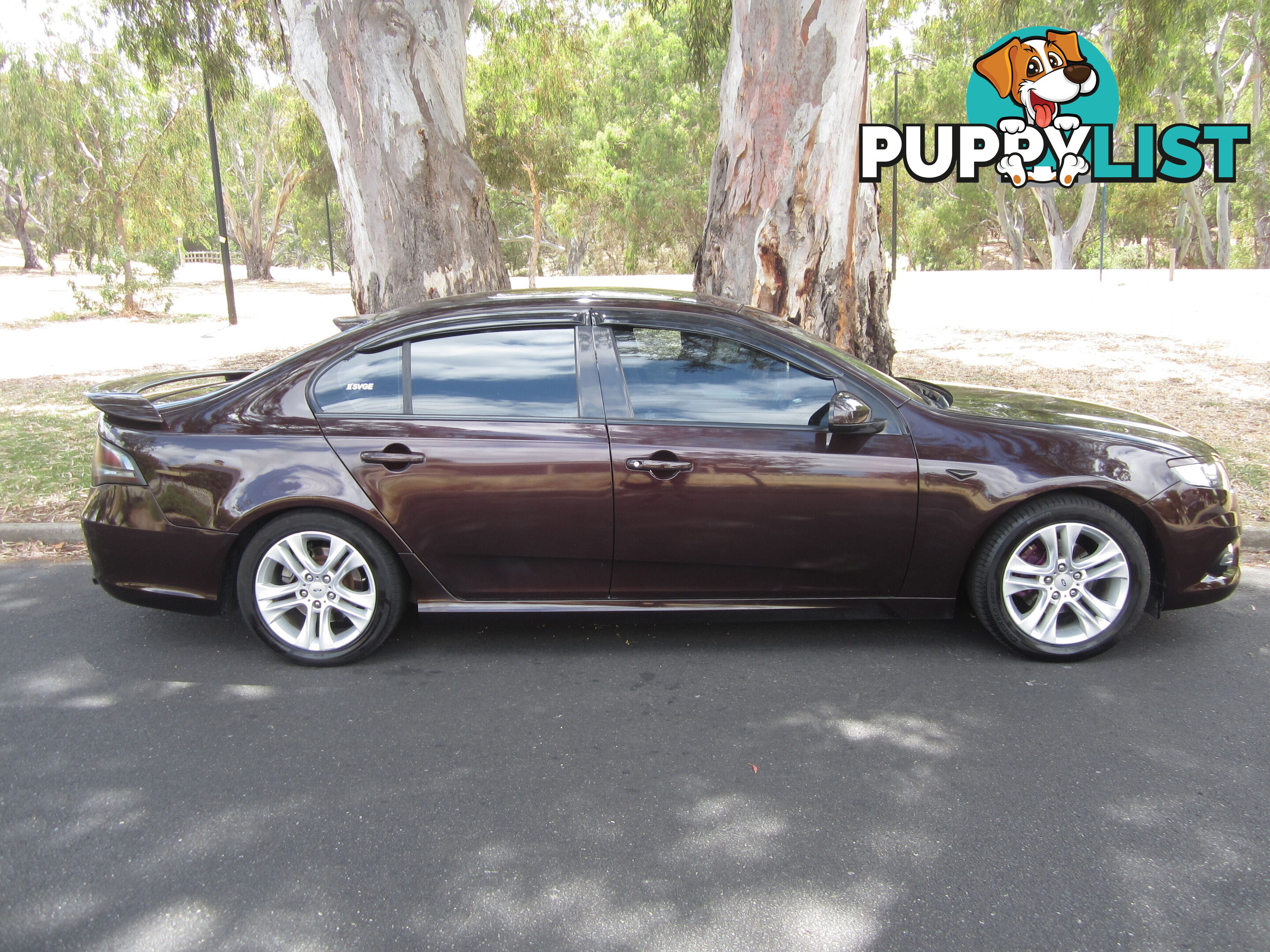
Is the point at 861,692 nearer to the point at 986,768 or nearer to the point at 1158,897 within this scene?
the point at 986,768

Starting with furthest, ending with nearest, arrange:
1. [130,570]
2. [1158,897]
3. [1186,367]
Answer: [1186,367] < [130,570] < [1158,897]

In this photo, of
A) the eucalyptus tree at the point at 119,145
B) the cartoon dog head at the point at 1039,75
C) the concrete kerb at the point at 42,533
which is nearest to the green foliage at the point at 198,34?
the concrete kerb at the point at 42,533

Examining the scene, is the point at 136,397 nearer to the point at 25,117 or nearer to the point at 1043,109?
the point at 1043,109

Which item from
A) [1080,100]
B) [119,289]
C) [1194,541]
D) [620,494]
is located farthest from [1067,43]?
[620,494]

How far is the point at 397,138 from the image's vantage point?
8430 mm

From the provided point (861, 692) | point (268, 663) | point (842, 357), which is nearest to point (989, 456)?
point (842, 357)

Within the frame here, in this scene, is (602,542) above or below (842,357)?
below

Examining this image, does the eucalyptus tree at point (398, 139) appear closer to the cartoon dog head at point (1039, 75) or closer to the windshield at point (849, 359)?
the windshield at point (849, 359)

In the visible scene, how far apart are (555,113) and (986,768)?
56.8ft

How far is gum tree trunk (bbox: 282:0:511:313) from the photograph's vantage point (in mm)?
8359

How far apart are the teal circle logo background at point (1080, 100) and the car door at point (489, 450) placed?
19837 millimetres

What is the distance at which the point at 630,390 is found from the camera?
4.12 m

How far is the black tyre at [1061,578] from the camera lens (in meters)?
4.07

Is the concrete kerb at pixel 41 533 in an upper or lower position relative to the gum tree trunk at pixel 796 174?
lower
